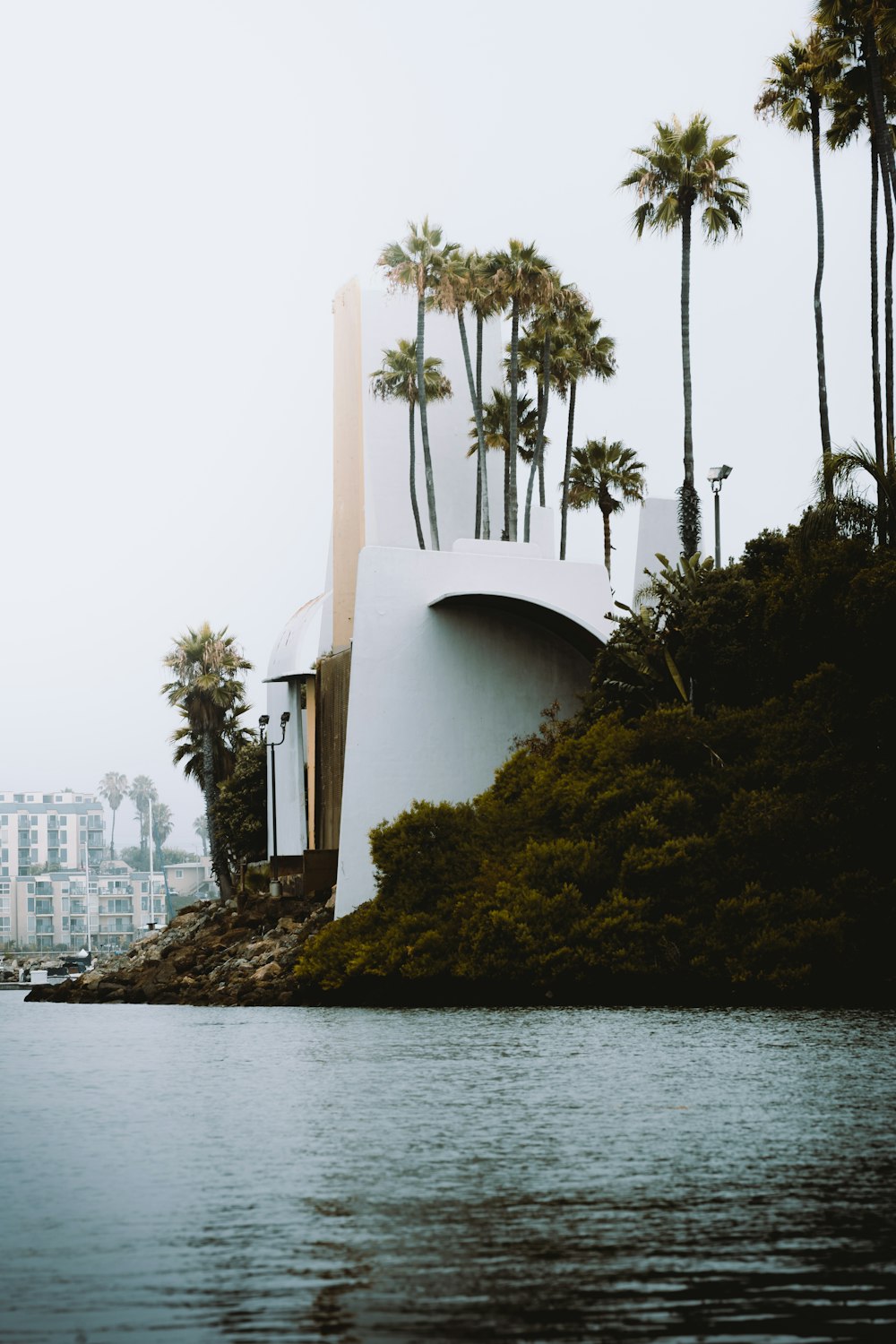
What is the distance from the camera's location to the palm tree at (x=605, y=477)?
4647cm

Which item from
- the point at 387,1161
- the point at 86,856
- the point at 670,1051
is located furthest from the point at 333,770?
the point at 86,856

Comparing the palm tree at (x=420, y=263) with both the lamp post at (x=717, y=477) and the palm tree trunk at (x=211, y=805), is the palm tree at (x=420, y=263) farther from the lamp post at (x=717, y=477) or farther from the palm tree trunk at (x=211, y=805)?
the palm tree trunk at (x=211, y=805)

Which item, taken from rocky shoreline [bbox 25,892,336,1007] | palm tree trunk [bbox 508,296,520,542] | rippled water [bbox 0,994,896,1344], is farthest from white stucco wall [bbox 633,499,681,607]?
rippled water [bbox 0,994,896,1344]

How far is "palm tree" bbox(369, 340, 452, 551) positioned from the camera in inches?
1672

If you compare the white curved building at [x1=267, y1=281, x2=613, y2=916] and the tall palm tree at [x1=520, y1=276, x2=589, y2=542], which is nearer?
the white curved building at [x1=267, y1=281, x2=613, y2=916]

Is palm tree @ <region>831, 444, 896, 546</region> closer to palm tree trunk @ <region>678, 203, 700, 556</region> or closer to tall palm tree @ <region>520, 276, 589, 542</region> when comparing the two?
palm tree trunk @ <region>678, 203, 700, 556</region>

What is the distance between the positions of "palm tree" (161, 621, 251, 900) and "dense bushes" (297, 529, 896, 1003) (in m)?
26.8

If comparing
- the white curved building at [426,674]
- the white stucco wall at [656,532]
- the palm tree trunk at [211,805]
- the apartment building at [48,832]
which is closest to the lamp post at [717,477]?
the white curved building at [426,674]

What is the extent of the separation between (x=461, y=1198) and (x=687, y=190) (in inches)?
1255

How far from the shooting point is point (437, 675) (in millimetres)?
30359

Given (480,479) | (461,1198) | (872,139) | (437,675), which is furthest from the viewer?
(480,479)

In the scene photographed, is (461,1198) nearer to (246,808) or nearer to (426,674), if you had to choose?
(426,674)

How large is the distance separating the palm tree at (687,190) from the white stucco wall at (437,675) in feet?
17.2

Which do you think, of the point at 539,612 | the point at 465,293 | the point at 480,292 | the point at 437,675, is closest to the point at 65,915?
the point at 465,293
